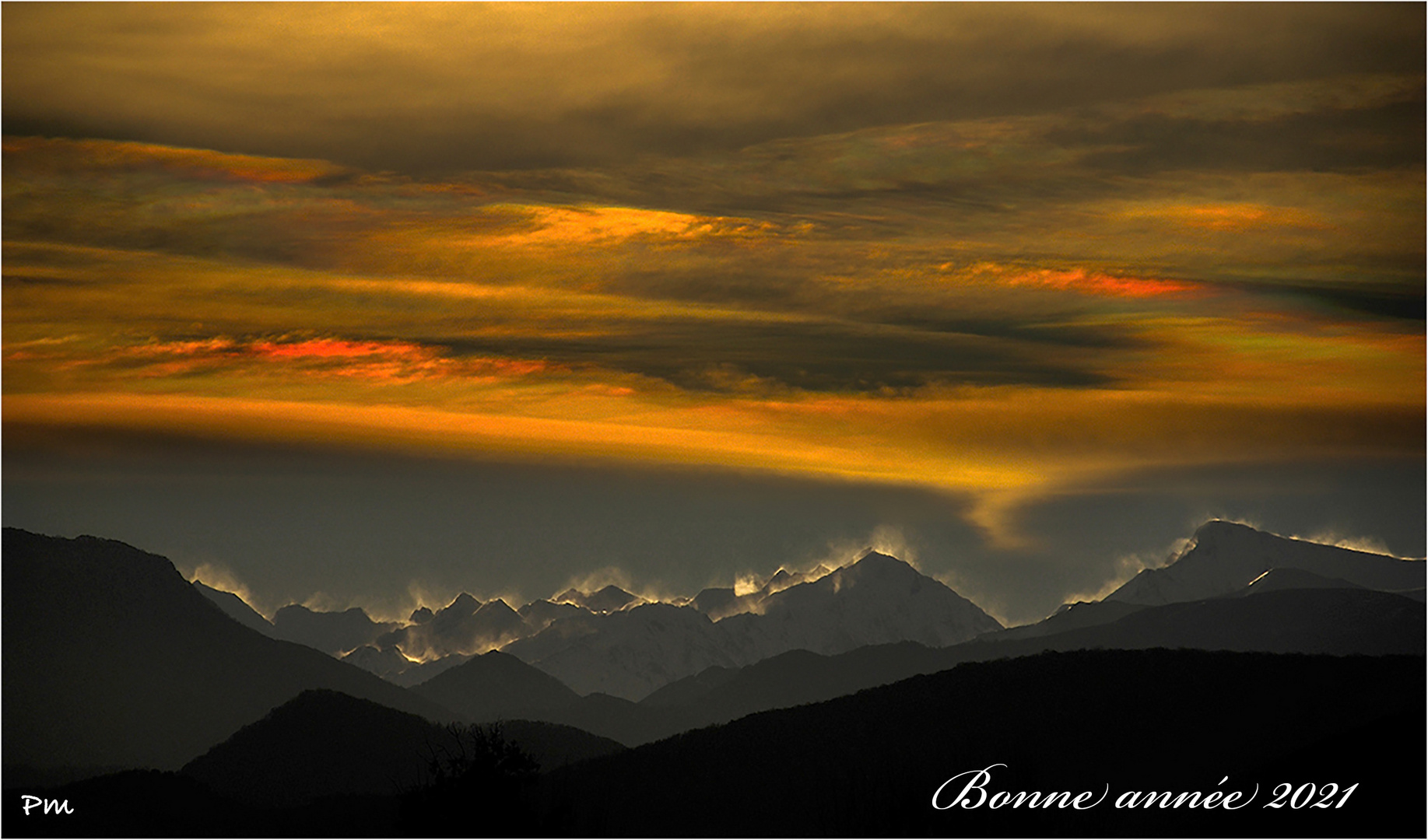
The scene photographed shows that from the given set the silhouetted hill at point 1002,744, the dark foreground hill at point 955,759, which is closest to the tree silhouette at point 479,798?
the dark foreground hill at point 955,759

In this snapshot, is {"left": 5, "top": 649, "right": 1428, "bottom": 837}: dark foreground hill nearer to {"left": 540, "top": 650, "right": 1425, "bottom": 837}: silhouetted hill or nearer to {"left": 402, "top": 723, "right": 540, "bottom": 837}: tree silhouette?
{"left": 540, "top": 650, "right": 1425, "bottom": 837}: silhouetted hill

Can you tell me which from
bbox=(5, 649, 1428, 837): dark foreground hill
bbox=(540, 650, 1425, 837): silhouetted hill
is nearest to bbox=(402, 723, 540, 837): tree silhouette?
bbox=(5, 649, 1428, 837): dark foreground hill

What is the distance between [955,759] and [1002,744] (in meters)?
6.29

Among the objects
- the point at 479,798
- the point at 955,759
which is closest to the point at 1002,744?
the point at 955,759

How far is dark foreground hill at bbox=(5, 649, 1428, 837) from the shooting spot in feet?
465

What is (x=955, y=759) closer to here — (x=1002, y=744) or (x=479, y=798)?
(x=1002, y=744)

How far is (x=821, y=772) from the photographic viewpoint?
582ft

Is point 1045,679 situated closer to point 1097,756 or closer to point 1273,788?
point 1097,756

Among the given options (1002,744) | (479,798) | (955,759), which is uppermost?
(479,798)

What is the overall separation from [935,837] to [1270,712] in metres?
66.5

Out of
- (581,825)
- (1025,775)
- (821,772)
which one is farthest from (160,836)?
(1025,775)

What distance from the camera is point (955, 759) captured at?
17375 cm

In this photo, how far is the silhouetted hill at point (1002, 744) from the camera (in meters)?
149

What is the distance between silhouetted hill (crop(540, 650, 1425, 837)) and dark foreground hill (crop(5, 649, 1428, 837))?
1.02ft
